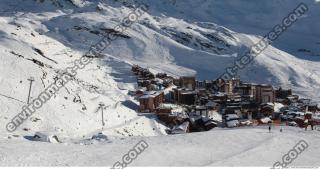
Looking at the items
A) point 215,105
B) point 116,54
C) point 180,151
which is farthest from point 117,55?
point 180,151

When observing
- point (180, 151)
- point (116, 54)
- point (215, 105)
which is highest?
point (180, 151)

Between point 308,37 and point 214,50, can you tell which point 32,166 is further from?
point 308,37

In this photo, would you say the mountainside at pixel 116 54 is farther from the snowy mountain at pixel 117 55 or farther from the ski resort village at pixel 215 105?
the ski resort village at pixel 215 105

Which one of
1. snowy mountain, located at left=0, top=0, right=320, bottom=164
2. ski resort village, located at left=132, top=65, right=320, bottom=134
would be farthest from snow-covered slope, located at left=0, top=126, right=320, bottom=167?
ski resort village, located at left=132, top=65, right=320, bottom=134

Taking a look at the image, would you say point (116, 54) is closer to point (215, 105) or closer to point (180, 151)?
point (215, 105)

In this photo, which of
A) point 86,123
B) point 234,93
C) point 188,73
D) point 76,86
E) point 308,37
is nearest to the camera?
point 86,123

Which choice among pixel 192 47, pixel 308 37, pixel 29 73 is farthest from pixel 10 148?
pixel 308 37
